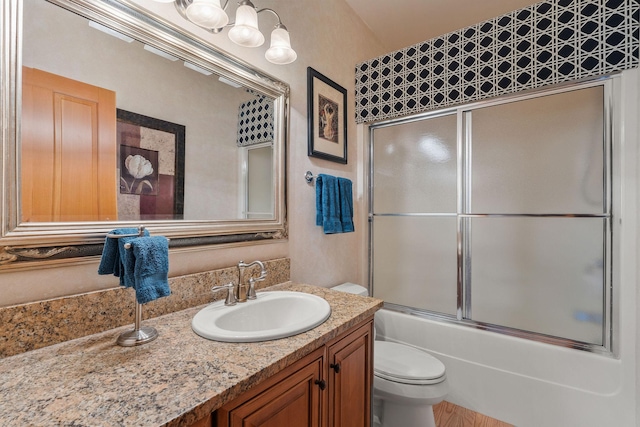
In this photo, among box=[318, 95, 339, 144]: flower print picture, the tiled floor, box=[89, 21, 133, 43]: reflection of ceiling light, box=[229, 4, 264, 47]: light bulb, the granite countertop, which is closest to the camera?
the granite countertop

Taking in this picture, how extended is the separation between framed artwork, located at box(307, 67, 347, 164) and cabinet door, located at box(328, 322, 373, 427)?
3.40ft

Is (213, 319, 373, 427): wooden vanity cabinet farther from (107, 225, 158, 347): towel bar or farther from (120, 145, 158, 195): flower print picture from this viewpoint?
(120, 145, 158, 195): flower print picture

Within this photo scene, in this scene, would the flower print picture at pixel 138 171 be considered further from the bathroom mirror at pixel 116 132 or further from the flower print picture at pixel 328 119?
the flower print picture at pixel 328 119

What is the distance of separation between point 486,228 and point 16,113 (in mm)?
2172

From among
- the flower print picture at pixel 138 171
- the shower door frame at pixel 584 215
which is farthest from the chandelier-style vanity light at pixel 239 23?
the shower door frame at pixel 584 215

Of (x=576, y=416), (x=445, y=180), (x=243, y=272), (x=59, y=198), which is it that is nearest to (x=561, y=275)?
(x=576, y=416)

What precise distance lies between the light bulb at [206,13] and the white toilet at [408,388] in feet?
5.37

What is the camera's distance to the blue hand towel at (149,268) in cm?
79

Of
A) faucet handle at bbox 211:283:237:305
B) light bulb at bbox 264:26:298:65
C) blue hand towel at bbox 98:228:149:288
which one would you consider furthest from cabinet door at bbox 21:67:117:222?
light bulb at bbox 264:26:298:65

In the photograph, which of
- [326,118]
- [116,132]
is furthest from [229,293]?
[326,118]

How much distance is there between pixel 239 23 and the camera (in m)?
1.13

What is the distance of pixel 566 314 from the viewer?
163cm

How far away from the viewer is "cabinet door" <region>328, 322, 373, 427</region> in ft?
3.25

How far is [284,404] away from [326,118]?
5.07 ft
